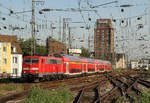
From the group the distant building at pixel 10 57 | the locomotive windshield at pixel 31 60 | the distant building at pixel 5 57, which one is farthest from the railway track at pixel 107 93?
the distant building at pixel 10 57

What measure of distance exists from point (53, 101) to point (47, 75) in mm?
17760

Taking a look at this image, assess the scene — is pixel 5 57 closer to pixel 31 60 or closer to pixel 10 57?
pixel 10 57

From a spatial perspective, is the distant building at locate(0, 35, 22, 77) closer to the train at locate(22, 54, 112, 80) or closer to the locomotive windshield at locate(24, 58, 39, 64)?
the train at locate(22, 54, 112, 80)

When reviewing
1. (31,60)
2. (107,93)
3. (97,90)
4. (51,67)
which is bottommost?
(97,90)

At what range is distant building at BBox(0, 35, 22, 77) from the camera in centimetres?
5497

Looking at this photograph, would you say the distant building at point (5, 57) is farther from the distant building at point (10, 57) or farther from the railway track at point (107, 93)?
the railway track at point (107, 93)

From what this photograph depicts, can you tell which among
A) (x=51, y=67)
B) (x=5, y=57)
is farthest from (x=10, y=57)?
(x=51, y=67)

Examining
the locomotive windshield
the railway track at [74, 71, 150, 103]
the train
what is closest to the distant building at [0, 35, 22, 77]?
the train

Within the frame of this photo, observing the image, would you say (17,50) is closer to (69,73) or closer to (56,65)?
(69,73)

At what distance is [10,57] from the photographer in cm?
5697

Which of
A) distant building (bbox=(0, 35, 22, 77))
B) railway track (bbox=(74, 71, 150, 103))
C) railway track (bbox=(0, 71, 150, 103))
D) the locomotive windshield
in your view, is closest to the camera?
railway track (bbox=(74, 71, 150, 103))

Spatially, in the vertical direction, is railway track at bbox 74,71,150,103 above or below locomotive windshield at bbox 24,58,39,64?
below

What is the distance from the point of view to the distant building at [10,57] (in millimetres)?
54969

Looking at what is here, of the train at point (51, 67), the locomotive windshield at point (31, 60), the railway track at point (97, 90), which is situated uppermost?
the locomotive windshield at point (31, 60)
